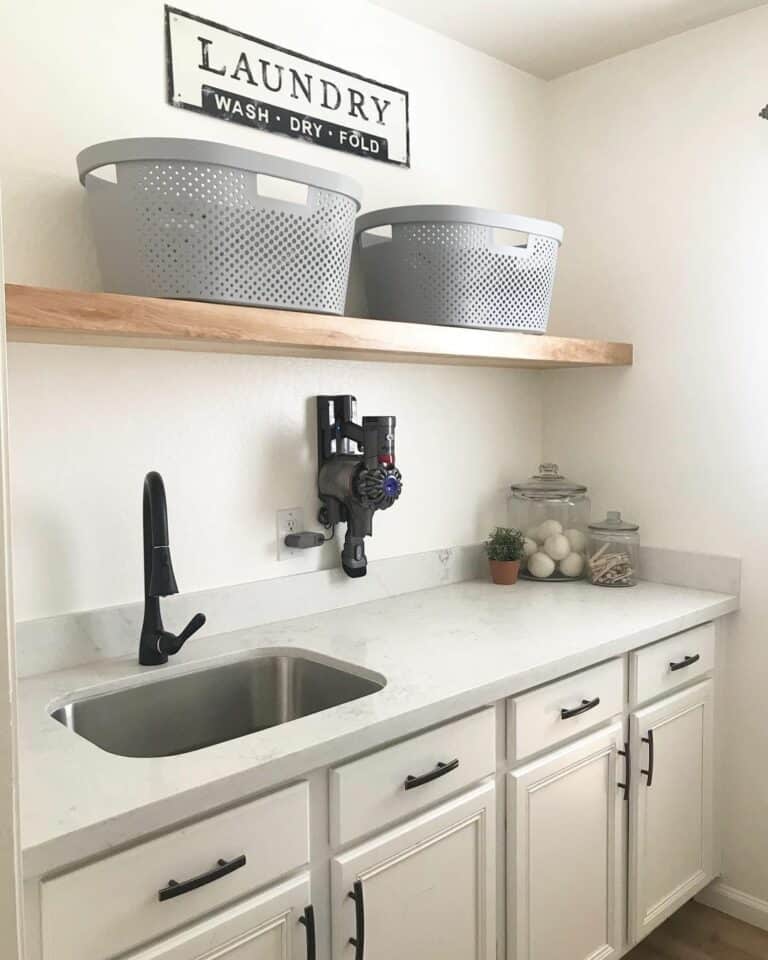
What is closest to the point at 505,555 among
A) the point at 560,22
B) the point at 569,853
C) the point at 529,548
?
the point at 529,548

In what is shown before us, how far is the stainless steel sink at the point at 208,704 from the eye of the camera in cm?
160

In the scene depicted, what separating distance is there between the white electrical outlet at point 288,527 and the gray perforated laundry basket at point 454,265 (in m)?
0.52

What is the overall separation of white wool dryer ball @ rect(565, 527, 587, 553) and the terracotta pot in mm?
197

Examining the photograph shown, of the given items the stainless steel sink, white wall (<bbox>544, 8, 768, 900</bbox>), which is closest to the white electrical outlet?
the stainless steel sink

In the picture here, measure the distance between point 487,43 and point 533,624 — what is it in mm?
1614

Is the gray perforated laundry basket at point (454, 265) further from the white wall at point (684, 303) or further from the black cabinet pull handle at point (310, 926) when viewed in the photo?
the black cabinet pull handle at point (310, 926)

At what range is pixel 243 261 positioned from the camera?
1.57 meters

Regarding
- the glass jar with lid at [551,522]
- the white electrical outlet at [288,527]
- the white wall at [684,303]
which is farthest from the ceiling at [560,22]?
the white electrical outlet at [288,527]

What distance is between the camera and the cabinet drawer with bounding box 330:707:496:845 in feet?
4.50

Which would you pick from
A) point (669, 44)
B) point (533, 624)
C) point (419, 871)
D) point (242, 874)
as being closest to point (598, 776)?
point (533, 624)

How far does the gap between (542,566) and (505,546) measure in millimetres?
130

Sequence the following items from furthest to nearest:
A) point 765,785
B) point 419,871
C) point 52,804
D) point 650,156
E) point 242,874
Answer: point 650,156
point 765,785
point 419,871
point 242,874
point 52,804

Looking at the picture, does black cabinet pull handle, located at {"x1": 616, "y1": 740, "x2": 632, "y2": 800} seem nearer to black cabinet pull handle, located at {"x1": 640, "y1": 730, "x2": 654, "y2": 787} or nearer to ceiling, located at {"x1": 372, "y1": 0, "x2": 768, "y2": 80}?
black cabinet pull handle, located at {"x1": 640, "y1": 730, "x2": 654, "y2": 787}

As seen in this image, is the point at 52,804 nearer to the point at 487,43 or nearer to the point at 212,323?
the point at 212,323
